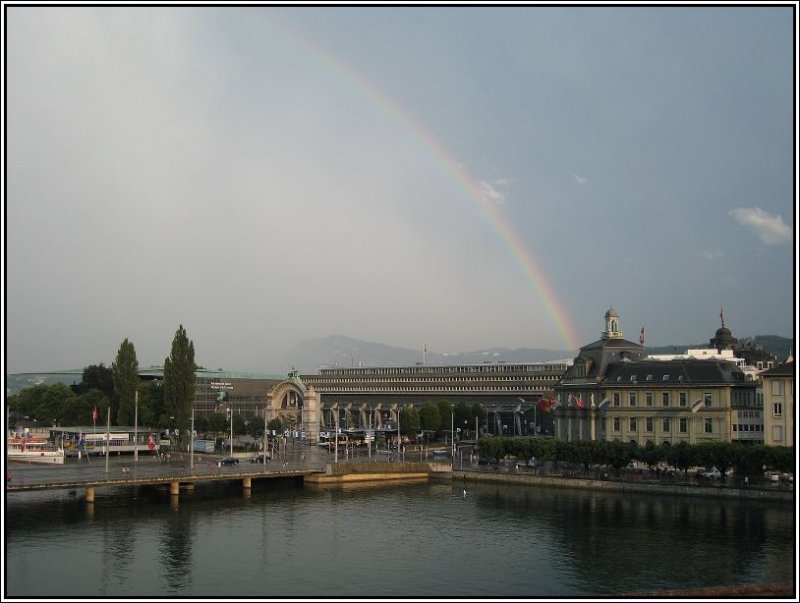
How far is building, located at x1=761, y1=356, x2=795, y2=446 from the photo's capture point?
7069 cm

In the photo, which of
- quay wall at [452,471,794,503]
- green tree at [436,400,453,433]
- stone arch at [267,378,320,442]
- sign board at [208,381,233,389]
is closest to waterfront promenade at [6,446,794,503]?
quay wall at [452,471,794,503]

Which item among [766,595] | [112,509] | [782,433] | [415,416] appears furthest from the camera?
[415,416]

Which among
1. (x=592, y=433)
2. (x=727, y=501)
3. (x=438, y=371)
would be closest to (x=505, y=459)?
(x=592, y=433)

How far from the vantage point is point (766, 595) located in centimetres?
3334

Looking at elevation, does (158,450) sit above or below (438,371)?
below

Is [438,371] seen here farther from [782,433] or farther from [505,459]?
[782,433]

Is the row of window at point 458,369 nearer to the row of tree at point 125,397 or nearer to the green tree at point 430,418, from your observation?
the green tree at point 430,418

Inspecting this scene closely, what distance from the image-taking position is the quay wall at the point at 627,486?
64875 mm

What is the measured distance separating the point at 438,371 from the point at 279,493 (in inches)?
3219

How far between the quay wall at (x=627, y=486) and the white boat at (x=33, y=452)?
44.7 meters

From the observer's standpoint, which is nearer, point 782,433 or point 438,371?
point 782,433

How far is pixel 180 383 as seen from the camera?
3954 inches

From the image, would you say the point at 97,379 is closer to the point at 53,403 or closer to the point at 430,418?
the point at 53,403

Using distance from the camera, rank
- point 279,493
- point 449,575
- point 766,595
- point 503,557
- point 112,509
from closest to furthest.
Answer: point 766,595 → point 449,575 → point 503,557 → point 112,509 → point 279,493
